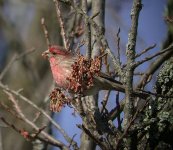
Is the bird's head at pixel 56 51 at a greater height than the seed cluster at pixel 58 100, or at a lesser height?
greater

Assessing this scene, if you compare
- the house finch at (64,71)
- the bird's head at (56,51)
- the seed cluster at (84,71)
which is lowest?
the seed cluster at (84,71)

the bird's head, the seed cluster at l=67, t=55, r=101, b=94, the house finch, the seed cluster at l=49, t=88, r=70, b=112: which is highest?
the bird's head

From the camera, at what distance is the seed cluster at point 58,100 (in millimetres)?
4344

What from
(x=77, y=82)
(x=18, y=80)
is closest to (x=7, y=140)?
(x=18, y=80)

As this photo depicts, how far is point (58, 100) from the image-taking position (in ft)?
14.4

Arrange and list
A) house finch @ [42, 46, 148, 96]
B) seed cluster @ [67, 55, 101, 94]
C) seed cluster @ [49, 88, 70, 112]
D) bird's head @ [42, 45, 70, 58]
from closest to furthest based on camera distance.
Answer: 1. seed cluster @ [67, 55, 101, 94]
2. seed cluster @ [49, 88, 70, 112]
3. house finch @ [42, 46, 148, 96]
4. bird's head @ [42, 45, 70, 58]

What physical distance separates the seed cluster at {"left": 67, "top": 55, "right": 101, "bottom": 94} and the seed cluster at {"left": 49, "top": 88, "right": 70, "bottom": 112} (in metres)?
0.25

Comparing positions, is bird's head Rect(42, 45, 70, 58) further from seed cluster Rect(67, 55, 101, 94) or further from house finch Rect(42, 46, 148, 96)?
seed cluster Rect(67, 55, 101, 94)

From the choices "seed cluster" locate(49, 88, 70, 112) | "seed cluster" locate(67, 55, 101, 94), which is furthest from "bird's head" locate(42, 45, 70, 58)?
"seed cluster" locate(67, 55, 101, 94)

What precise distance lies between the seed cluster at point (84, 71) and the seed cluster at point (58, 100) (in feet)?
0.83

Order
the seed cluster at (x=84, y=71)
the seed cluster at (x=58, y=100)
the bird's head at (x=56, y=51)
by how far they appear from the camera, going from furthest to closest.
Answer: the bird's head at (x=56, y=51) < the seed cluster at (x=58, y=100) < the seed cluster at (x=84, y=71)

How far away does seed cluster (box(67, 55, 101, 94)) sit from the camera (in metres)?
4.10

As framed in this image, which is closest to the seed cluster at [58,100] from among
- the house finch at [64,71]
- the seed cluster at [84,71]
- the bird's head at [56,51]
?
the seed cluster at [84,71]

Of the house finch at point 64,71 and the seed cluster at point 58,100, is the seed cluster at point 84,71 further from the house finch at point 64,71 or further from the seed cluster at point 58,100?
the house finch at point 64,71
